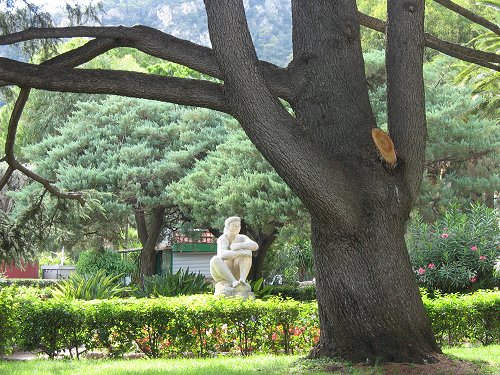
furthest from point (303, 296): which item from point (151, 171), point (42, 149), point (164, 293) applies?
point (42, 149)

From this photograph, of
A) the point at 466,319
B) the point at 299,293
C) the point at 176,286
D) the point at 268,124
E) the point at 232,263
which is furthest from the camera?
the point at 299,293

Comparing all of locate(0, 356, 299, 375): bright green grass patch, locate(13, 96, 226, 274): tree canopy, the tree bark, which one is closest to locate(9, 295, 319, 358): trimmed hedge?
locate(0, 356, 299, 375): bright green grass patch

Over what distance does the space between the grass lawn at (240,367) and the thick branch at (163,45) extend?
267 cm

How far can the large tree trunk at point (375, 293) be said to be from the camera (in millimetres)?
6535

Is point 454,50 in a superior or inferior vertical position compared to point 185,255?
superior

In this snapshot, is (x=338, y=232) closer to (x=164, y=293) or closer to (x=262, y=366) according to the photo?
(x=262, y=366)

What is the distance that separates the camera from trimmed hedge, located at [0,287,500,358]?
9.69 metres

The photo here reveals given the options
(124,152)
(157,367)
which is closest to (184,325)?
(157,367)

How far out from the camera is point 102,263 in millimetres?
30469

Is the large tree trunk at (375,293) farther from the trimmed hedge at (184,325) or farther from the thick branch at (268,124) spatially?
the trimmed hedge at (184,325)

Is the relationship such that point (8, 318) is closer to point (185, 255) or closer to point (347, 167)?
point (347, 167)

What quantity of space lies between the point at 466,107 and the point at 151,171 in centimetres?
1072

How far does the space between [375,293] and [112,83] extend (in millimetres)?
3118

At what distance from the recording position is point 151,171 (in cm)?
2486
